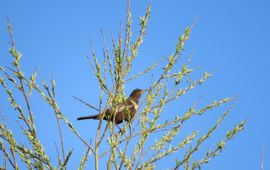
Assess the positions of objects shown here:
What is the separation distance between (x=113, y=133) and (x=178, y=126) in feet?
2.55

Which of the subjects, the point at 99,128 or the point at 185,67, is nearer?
the point at 99,128

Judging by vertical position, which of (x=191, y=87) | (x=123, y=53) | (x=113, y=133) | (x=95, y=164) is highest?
(x=123, y=53)

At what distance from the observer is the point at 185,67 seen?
5.10 meters

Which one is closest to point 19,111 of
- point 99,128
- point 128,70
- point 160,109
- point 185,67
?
point 99,128

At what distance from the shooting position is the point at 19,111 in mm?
4547

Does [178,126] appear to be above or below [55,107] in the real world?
below

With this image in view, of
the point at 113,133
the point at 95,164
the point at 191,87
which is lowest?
the point at 95,164

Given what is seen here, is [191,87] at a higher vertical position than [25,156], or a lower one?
higher

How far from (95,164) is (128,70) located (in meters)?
1.13

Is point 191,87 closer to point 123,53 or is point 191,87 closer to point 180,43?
point 180,43

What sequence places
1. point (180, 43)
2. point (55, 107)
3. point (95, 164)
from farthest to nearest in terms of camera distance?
1. point (180, 43)
2. point (55, 107)
3. point (95, 164)

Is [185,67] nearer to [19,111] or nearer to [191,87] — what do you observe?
[191,87]

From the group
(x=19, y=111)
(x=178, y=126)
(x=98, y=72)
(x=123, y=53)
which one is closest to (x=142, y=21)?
(x=123, y=53)

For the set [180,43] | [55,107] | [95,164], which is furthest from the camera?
[180,43]
